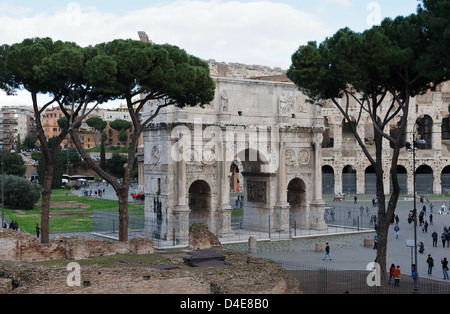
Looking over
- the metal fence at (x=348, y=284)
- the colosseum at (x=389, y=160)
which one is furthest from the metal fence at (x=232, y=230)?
the colosseum at (x=389, y=160)

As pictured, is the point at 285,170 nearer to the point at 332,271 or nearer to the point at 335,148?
the point at 332,271

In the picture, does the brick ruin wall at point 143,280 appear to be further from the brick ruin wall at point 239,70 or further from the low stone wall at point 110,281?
the brick ruin wall at point 239,70

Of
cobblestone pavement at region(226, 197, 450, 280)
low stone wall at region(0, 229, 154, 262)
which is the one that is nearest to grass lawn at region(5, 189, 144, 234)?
cobblestone pavement at region(226, 197, 450, 280)

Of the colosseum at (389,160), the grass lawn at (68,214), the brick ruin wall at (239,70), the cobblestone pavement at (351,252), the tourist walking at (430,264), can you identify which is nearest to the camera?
the tourist walking at (430,264)

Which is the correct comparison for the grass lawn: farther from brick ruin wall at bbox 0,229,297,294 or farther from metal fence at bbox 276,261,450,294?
brick ruin wall at bbox 0,229,297,294

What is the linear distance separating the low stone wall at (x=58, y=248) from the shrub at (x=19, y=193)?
2654 cm

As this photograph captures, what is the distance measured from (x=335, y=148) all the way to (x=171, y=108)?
97.6 ft

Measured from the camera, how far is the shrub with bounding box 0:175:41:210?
41.2 metres

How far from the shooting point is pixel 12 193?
41.3m

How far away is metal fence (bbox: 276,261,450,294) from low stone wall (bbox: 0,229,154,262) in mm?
5200

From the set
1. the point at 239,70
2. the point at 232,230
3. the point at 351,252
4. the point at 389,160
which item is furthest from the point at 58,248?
the point at 389,160

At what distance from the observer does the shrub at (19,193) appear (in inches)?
1623

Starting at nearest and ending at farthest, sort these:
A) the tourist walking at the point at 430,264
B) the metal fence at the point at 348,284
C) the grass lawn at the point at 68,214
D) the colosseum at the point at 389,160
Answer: the metal fence at the point at 348,284 < the tourist walking at the point at 430,264 < the grass lawn at the point at 68,214 < the colosseum at the point at 389,160
